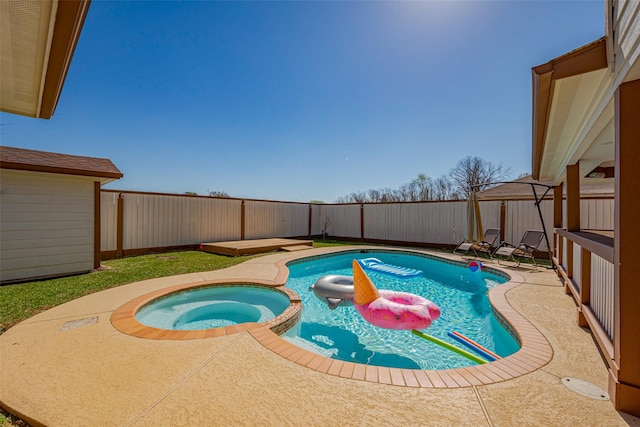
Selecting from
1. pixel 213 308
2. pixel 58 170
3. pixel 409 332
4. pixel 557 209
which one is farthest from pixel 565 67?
pixel 58 170

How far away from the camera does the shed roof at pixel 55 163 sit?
527 centimetres

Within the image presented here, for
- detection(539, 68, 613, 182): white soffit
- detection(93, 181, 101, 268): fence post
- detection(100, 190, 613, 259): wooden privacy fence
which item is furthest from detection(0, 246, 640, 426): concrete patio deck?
detection(100, 190, 613, 259): wooden privacy fence

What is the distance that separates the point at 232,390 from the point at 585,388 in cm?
293

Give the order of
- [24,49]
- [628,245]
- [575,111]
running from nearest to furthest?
[628,245], [24,49], [575,111]

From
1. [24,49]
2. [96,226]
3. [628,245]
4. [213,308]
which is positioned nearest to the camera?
[628,245]

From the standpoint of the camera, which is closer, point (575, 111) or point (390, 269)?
point (575, 111)

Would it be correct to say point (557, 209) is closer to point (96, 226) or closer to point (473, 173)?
point (96, 226)

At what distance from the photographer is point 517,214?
9430 mm

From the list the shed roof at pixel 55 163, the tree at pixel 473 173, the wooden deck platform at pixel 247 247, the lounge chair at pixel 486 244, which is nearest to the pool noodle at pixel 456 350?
the lounge chair at pixel 486 244

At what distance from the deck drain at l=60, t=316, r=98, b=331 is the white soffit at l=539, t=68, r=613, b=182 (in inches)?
237

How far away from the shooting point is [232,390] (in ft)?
6.68

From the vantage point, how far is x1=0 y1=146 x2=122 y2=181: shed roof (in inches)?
207

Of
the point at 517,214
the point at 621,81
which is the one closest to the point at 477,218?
the point at 517,214

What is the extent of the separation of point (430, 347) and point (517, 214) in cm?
840
